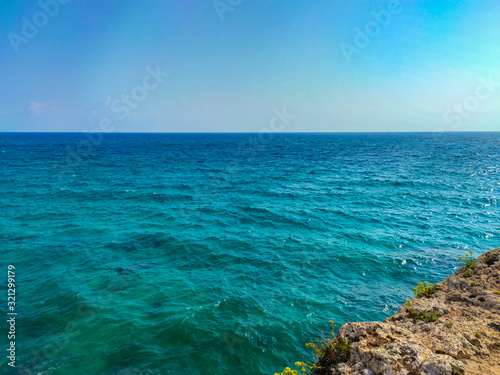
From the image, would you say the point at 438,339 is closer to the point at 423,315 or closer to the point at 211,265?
the point at 423,315

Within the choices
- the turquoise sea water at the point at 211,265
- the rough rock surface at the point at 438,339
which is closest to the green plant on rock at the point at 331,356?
the rough rock surface at the point at 438,339

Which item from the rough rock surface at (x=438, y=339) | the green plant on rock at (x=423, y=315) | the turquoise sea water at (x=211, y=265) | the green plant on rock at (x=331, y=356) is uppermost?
the rough rock surface at (x=438, y=339)

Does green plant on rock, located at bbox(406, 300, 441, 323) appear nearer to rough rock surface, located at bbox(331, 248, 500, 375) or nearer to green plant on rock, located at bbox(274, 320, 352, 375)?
rough rock surface, located at bbox(331, 248, 500, 375)

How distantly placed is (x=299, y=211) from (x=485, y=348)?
83.9 feet

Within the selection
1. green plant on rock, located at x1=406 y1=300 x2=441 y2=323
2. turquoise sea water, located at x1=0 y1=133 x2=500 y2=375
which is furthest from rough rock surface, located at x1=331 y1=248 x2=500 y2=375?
turquoise sea water, located at x1=0 y1=133 x2=500 y2=375

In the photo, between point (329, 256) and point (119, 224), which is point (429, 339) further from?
point (119, 224)

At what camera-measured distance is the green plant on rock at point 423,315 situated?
23.8 ft

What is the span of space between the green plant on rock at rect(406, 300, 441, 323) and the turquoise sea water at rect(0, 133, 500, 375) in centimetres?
642

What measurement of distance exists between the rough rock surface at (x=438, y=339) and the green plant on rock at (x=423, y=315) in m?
0.09

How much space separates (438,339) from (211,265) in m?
15.8

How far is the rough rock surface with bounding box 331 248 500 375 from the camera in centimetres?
543

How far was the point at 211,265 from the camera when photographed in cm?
2003

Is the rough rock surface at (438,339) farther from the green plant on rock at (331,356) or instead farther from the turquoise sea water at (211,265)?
the turquoise sea water at (211,265)

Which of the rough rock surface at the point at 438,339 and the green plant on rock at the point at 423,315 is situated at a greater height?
the rough rock surface at the point at 438,339
